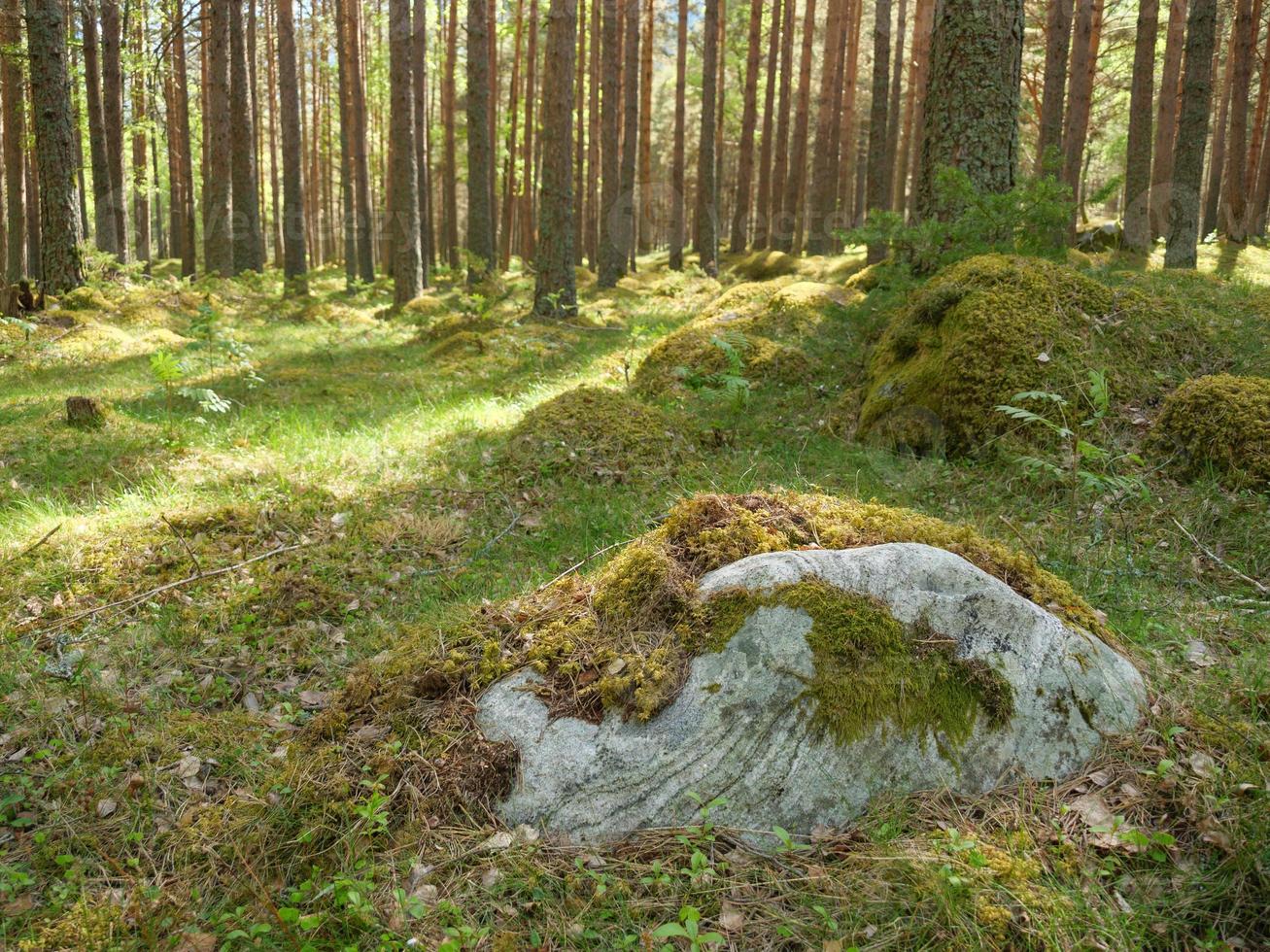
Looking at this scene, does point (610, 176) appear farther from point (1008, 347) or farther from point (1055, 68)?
point (1008, 347)

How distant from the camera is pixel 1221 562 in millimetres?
3881

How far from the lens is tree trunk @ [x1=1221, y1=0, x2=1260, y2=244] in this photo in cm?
1451

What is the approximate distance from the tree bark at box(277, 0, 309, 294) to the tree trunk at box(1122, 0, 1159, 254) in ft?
58.8

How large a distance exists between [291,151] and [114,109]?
3.63 m

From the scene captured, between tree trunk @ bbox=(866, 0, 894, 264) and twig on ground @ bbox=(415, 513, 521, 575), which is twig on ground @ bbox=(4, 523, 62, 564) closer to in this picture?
twig on ground @ bbox=(415, 513, 521, 575)

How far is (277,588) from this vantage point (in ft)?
15.3

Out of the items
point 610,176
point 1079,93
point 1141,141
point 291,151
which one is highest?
point 1079,93

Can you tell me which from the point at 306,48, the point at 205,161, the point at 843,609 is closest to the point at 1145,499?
the point at 843,609

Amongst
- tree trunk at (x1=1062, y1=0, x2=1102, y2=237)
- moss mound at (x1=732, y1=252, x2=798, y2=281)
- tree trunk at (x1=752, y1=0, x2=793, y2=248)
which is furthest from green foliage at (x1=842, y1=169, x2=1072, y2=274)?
tree trunk at (x1=752, y1=0, x2=793, y2=248)

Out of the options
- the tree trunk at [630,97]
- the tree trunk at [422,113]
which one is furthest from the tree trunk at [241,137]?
the tree trunk at [630,97]

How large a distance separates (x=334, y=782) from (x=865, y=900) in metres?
1.94

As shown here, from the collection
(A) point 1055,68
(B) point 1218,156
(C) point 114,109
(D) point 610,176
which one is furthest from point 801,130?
(C) point 114,109

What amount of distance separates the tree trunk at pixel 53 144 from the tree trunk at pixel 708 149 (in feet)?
41.9

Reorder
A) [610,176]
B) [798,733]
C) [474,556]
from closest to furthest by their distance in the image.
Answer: [798,733]
[474,556]
[610,176]
